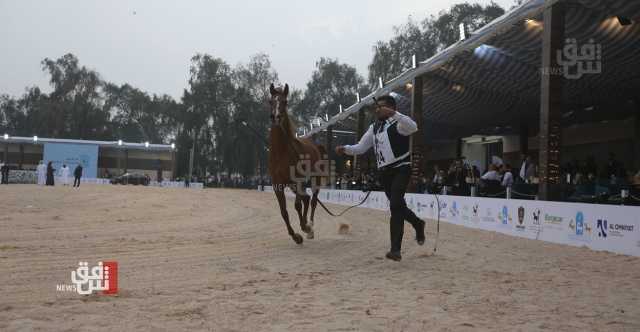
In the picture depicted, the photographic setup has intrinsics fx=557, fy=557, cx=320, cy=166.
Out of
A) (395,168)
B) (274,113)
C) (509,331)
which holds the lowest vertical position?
(509,331)

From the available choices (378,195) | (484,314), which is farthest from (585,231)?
(378,195)

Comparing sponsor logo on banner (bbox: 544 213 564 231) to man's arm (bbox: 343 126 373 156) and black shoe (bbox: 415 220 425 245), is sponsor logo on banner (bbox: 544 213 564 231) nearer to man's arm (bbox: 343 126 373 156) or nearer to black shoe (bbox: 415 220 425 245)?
black shoe (bbox: 415 220 425 245)

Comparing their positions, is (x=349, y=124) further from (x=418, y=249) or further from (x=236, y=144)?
(x=418, y=249)

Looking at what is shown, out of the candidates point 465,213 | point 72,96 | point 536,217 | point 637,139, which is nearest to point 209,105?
point 72,96

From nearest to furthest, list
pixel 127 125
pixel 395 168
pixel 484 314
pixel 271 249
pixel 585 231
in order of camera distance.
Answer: pixel 484 314 → pixel 395 168 → pixel 271 249 → pixel 585 231 → pixel 127 125

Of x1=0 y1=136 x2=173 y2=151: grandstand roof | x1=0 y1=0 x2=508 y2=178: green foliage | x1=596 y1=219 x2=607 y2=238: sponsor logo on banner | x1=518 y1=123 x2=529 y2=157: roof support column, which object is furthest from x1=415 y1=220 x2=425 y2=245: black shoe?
x1=0 y1=136 x2=173 y2=151: grandstand roof

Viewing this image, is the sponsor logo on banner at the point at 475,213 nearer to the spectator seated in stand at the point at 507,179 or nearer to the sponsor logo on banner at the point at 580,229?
the spectator seated in stand at the point at 507,179

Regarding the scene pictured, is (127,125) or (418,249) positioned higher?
(127,125)

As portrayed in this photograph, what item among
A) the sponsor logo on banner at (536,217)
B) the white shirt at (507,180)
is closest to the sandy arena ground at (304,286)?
the sponsor logo on banner at (536,217)

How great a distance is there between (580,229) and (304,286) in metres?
7.52

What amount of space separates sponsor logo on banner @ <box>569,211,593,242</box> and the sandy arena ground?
4.23 ft

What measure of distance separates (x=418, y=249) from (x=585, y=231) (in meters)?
4.04

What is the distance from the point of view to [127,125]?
91.8 m

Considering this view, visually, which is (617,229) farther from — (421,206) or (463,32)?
(421,206)
